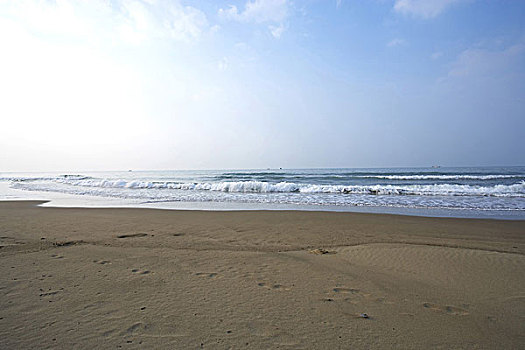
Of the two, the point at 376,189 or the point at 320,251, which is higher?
the point at 376,189

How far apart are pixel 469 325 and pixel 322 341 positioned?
149 cm

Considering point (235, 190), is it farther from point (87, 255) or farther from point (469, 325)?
point (469, 325)

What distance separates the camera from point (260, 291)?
10.8 ft

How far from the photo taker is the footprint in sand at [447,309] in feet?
9.32

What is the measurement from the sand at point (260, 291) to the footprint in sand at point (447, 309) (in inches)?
0.9

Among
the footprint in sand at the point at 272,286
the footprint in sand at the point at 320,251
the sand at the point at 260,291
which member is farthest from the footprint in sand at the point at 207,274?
the footprint in sand at the point at 320,251

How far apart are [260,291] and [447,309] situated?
203 cm

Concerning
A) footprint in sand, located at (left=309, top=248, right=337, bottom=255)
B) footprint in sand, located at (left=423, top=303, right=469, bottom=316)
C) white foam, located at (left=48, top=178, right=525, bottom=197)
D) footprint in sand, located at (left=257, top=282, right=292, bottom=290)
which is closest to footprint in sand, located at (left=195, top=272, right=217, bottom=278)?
footprint in sand, located at (left=257, top=282, right=292, bottom=290)

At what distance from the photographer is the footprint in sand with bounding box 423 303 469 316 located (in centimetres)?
284

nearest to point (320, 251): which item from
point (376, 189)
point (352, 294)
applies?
point (352, 294)

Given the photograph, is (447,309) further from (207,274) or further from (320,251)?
(207,274)

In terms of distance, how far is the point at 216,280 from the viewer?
3615mm

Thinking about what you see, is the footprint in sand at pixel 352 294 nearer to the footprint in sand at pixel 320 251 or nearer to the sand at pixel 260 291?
the sand at pixel 260 291

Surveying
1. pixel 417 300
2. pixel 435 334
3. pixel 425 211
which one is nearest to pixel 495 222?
pixel 425 211
